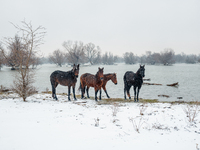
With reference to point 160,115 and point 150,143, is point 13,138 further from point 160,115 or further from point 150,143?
point 160,115

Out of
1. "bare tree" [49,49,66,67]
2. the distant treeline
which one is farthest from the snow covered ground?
"bare tree" [49,49,66,67]

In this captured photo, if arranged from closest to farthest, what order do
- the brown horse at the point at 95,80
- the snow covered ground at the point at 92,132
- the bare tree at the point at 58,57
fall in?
1. the snow covered ground at the point at 92,132
2. the brown horse at the point at 95,80
3. the bare tree at the point at 58,57

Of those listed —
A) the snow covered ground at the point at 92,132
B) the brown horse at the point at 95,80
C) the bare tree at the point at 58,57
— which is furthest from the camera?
the bare tree at the point at 58,57

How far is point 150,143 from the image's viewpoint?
3.76 metres

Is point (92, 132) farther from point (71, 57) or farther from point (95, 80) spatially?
point (71, 57)

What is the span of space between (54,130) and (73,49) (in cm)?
9047

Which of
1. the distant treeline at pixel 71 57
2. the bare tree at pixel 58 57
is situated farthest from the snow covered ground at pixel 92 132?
the bare tree at pixel 58 57

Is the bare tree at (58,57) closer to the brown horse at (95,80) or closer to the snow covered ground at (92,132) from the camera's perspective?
the brown horse at (95,80)

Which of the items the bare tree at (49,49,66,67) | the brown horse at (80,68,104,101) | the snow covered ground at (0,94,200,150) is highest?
the bare tree at (49,49,66,67)

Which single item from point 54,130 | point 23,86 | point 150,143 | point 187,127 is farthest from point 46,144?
point 23,86

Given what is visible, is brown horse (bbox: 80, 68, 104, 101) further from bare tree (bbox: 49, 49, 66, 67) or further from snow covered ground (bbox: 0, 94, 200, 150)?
bare tree (bbox: 49, 49, 66, 67)

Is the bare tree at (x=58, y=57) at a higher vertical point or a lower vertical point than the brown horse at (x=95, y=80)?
higher

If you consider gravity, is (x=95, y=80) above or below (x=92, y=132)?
above

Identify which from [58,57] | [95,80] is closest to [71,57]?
[58,57]
